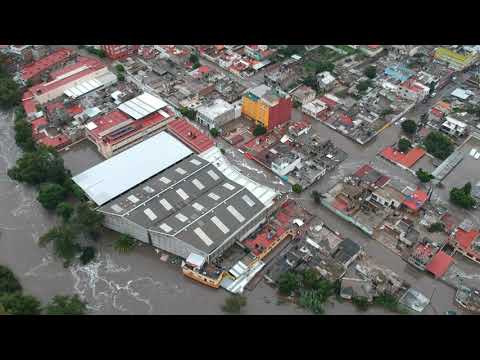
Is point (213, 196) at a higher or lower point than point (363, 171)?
lower

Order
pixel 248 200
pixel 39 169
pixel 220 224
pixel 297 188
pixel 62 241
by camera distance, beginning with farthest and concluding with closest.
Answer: pixel 297 188 → pixel 39 169 → pixel 248 200 → pixel 220 224 → pixel 62 241

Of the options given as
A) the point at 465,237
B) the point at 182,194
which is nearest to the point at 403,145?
the point at 465,237

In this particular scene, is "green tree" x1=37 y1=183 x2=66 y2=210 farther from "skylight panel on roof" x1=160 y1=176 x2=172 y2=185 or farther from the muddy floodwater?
"skylight panel on roof" x1=160 y1=176 x2=172 y2=185

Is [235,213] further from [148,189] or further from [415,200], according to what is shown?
[415,200]

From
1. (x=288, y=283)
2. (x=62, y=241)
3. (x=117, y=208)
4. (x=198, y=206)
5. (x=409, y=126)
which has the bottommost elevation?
(x=288, y=283)

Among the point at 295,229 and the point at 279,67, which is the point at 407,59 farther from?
the point at 295,229

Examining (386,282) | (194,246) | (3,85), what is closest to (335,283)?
(386,282)
